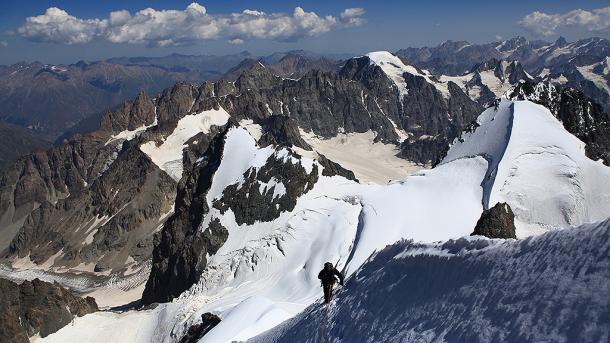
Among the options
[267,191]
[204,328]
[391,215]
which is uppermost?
[267,191]

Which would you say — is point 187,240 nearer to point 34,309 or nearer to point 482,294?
point 34,309

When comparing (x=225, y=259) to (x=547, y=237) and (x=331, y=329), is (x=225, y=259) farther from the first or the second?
(x=547, y=237)

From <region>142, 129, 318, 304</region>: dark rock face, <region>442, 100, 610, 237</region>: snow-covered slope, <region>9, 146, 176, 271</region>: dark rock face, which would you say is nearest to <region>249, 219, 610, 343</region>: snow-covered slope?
<region>442, 100, 610, 237</region>: snow-covered slope

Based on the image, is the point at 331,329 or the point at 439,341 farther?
the point at 331,329

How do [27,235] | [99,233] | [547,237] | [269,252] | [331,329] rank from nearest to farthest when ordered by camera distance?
[547,237]
[331,329]
[269,252]
[99,233]
[27,235]

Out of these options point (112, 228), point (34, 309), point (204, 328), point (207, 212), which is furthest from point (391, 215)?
point (112, 228)

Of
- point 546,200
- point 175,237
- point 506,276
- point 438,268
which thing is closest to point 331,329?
point 438,268

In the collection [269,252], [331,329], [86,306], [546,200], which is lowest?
[86,306]
